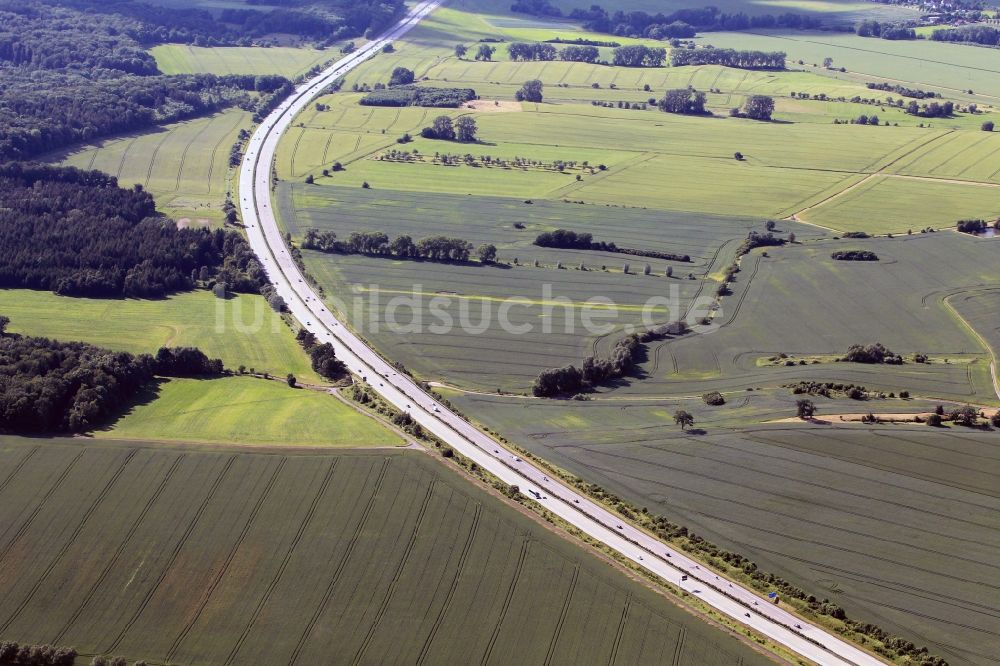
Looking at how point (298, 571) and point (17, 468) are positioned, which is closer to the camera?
point (298, 571)

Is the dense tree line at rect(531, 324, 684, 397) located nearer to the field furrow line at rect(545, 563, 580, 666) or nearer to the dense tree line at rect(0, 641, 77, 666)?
the field furrow line at rect(545, 563, 580, 666)

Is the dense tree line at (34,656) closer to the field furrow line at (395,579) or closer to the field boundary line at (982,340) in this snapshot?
the field furrow line at (395,579)

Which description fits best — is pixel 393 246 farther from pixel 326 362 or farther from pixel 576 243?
pixel 326 362

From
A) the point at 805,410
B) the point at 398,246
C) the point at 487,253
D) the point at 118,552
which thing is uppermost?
the point at 487,253

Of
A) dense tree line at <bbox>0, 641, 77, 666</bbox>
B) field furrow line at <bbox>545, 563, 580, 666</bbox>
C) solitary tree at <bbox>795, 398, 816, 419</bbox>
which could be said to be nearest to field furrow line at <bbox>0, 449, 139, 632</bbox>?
dense tree line at <bbox>0, 641, 77, 666</bbox>

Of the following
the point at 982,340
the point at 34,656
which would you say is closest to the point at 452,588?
the point at 34,656

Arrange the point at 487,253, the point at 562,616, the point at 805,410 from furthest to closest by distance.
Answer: the point at 487,253 < the point at 805,410 < the point at 562,616

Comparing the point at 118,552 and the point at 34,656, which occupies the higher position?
the point at 118,552
